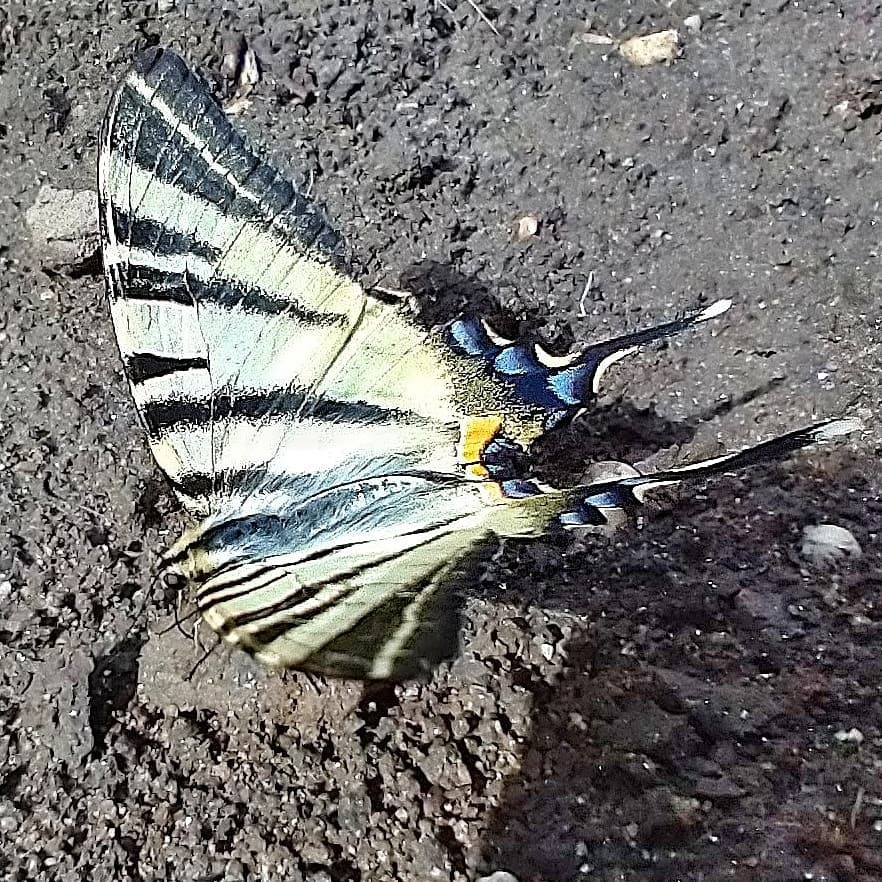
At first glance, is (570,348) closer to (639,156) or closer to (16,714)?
(639,156)

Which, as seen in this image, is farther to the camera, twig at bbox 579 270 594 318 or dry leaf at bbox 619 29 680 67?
dry leaf at bbox 619 29 680 67

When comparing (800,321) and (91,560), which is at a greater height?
(91,560)

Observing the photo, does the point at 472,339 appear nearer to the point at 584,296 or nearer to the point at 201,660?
the point at 584,296

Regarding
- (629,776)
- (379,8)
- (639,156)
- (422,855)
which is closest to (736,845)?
(629,776)

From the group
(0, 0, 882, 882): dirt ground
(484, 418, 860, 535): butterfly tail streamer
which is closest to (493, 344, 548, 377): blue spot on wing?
(0, 0, 882, 882): dirt ground

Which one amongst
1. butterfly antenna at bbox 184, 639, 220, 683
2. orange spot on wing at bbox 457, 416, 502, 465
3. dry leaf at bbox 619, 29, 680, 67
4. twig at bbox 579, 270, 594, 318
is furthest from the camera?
dry leaf at bbox 619, 29, 680, 67

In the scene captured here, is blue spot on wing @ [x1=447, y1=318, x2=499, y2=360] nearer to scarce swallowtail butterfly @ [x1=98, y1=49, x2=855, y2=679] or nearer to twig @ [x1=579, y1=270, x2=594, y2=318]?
scarce swallowtail butterfly @ [x1=98, y1=49, x2=855, y2=679]
